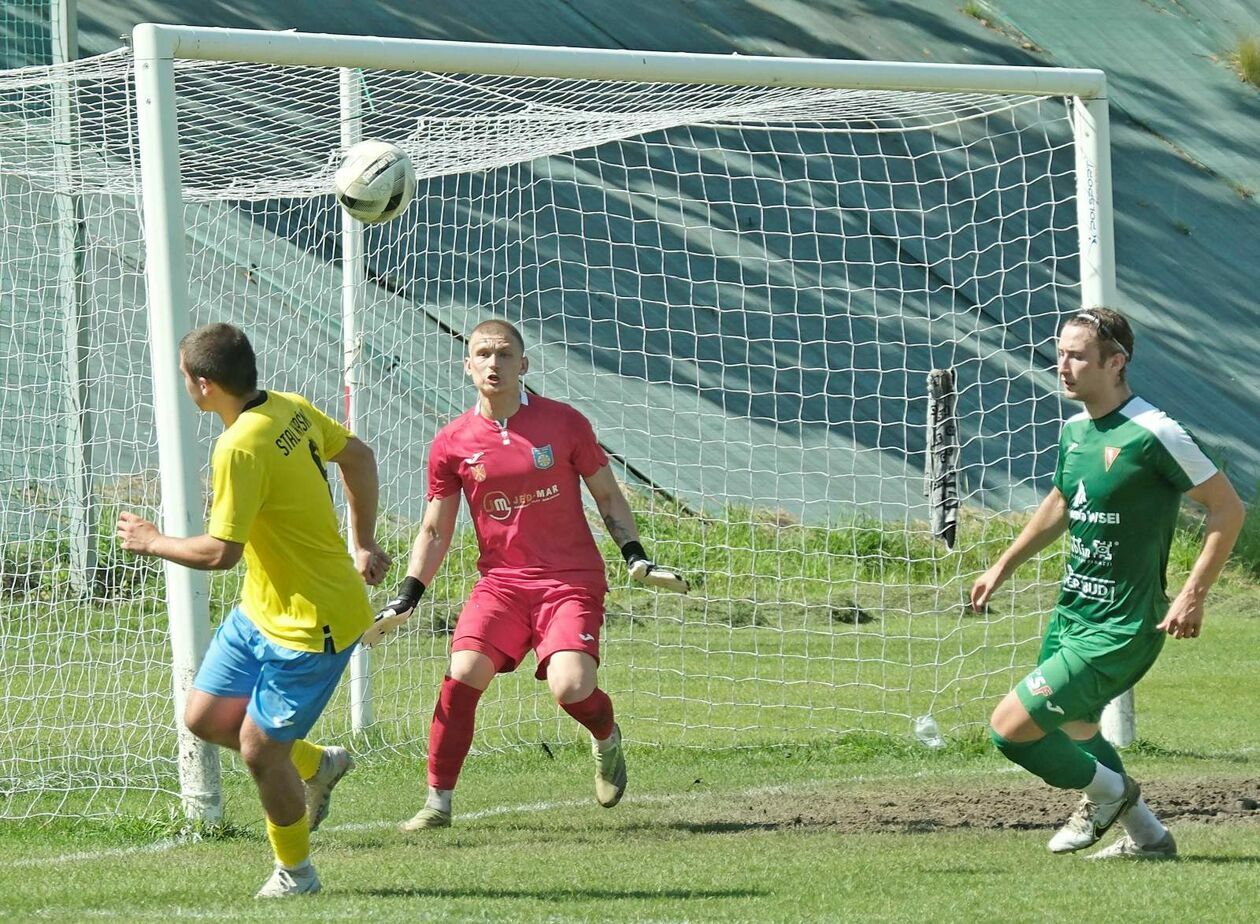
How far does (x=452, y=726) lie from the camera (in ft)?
22.1

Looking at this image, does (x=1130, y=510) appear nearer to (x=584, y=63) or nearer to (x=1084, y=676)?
(x=1084, y=676)

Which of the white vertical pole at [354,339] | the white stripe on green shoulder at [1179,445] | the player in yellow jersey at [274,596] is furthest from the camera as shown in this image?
the white vertical pole at [354,339]

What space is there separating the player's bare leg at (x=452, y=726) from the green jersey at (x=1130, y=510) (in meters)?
2.27

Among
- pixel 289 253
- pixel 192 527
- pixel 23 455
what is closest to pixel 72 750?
pixel 192 527

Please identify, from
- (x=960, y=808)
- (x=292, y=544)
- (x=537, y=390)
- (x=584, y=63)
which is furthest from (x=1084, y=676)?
(x=537, y=390)

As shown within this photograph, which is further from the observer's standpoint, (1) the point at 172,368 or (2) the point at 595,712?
(2) the point at 595,712

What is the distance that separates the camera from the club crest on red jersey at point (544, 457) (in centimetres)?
686

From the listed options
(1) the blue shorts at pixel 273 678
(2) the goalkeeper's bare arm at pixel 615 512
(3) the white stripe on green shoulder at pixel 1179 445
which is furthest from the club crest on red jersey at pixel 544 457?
(3) the white stripe on green shoulder at pixel 1179 445

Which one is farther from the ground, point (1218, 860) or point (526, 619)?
point (1218, 860)

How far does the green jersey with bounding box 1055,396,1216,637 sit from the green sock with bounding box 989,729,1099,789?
412mm

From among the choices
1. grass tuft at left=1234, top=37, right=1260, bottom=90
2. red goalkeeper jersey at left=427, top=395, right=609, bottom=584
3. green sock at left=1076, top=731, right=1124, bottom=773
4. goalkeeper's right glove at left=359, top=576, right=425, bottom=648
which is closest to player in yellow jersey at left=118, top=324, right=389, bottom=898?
goalkeeper's right glove at left=359, top=576, right=425, bottom=648

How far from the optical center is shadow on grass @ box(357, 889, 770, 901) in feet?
18.1

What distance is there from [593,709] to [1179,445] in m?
2.41

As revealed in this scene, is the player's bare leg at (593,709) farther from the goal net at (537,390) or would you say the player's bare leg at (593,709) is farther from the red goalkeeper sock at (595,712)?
the goal net at (537,390)
